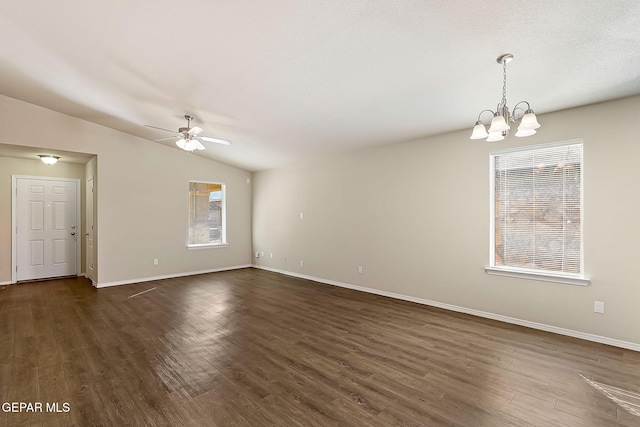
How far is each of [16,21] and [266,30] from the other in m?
2.41

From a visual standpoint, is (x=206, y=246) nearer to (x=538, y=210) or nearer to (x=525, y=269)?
(x=525, y=269)

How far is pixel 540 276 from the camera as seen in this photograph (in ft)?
11.6

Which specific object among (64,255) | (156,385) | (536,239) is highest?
(536,239)

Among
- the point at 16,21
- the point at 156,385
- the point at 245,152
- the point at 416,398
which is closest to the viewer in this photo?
the point at 416,398

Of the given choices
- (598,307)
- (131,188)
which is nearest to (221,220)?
(131,188)

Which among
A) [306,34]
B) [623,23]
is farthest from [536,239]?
[306,34]

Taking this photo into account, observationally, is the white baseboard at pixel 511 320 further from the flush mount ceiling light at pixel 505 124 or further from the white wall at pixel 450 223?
the flush mount ceiling light at pixel 505 124

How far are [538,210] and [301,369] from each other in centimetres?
341

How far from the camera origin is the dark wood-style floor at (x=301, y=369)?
2033 millimetres

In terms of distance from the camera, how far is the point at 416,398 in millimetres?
2199

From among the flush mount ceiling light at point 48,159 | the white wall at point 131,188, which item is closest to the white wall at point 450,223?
the white wall at point 131,188

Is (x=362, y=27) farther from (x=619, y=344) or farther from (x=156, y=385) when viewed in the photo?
(x=619, y=344)

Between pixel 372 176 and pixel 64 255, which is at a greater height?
pixel 372 176

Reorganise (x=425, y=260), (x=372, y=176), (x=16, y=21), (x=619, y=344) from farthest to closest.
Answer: (x=372, y=176) < (x=425, y=260) < (x=619, y=344) < (x=16, y=21)
